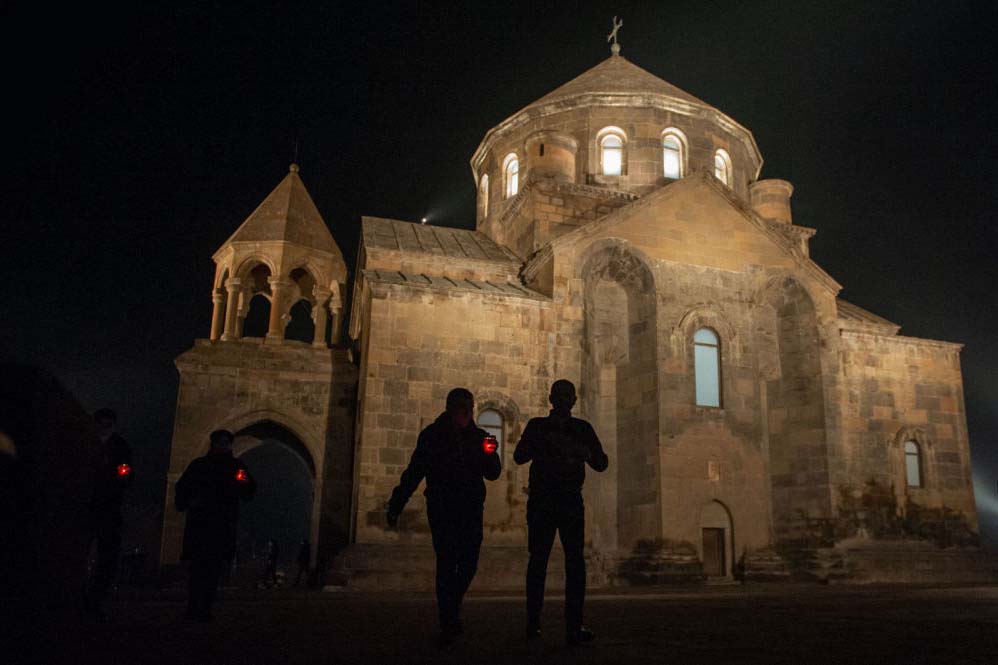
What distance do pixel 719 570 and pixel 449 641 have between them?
1245cm

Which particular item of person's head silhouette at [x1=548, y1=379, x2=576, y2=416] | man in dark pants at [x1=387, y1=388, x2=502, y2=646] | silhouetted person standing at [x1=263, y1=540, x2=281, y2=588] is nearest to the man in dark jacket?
man in dark pants at [x1=387, y1=388, x2=502, y2=646]

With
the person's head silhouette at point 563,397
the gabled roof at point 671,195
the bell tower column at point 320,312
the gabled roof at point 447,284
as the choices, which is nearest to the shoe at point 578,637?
the person's head silhouette at point 563,397

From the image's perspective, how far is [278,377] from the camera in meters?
16.6

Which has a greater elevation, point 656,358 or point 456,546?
point 656,358

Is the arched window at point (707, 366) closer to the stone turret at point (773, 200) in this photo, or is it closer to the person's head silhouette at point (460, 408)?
Result: the stone turret at point (773, 200)

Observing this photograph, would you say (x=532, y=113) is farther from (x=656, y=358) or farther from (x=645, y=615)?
(x=645, y=615)

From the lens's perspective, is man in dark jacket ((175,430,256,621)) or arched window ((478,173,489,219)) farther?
arched window ((478,173,489,219))

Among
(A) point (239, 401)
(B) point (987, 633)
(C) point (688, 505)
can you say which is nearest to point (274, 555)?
(A) point (239, 401)

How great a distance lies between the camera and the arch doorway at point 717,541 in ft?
50.8

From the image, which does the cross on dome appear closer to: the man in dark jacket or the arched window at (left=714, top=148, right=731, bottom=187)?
the arched window at (left=714, top=148, right=731, bottom=187)

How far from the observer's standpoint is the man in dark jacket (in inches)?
230

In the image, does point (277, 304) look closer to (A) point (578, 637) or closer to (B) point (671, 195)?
(B) point (671, 195)

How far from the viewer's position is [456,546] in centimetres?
475

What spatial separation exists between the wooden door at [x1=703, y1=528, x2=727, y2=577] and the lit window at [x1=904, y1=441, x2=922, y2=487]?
5.10 metres
